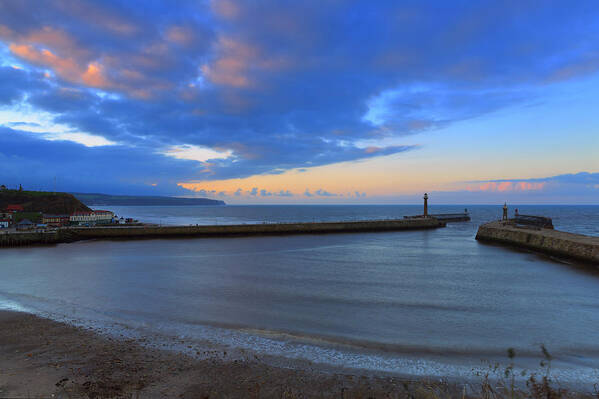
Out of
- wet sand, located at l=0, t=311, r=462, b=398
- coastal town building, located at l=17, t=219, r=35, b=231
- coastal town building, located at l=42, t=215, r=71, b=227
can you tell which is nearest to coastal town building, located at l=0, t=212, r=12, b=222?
coastal town building, located at l=42, t=215, r=71, b=227

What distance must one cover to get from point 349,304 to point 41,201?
114904mm

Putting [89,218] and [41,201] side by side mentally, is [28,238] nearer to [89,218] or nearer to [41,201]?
[89,218]

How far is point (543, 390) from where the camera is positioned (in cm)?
684

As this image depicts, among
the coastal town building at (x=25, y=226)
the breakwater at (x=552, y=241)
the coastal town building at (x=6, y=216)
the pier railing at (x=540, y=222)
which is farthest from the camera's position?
the coastal town building at (x=6, y=216)

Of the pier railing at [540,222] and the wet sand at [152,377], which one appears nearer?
the wet sand at [152,377]

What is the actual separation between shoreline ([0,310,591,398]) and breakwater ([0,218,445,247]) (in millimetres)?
42349

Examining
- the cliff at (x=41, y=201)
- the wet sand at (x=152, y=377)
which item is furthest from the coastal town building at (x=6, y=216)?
the wet sand at (x=152, y=377)

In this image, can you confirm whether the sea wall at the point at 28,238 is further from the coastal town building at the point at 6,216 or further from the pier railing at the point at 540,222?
the pier railing at the point at 540,222

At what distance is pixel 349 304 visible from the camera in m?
14.9

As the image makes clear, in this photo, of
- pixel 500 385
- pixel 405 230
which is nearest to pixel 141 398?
pixel 500 385

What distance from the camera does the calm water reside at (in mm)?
9727

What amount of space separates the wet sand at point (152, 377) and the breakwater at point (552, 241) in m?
27.0

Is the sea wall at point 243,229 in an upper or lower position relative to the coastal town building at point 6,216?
lower

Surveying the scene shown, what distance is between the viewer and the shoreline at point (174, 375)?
6977 millimetres
